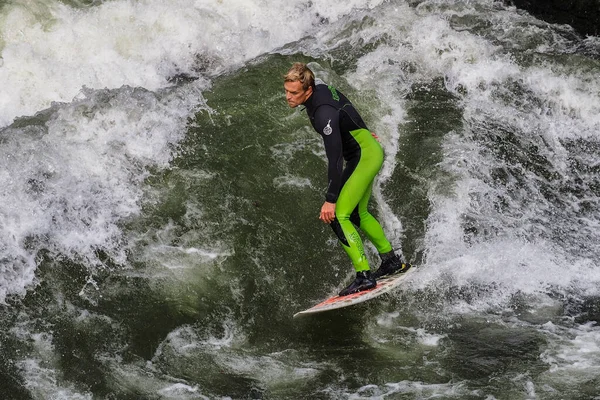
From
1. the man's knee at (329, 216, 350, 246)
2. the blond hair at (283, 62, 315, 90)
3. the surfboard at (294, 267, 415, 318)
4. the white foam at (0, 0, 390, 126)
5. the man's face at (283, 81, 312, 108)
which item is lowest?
the surfboard at (294, 267, 415, 318)

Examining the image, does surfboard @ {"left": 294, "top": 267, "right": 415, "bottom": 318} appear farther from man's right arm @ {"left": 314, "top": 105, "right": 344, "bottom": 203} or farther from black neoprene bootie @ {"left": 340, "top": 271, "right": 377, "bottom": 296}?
man's right arm @ {"left": 314, "top": 105, "right": 344, "bottom": 203}

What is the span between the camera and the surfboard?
6.75 metres

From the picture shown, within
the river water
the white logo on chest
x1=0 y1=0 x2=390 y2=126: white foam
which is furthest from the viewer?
x1=0 y1=0 x2=390 y2=126: white foam

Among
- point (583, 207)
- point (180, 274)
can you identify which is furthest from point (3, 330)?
point (583, 207)

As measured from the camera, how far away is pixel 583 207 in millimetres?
7938

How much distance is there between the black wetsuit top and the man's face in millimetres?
76

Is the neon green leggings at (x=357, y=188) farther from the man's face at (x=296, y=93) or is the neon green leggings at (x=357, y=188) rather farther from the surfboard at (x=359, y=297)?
the man's face at (x=296, y=93)

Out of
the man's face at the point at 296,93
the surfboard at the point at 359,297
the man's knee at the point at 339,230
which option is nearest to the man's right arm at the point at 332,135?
the man's face at the point at 296,93

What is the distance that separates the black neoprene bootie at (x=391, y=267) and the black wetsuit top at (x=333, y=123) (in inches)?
34.5

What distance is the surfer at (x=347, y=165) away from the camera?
6262 mm

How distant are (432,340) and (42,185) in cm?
397

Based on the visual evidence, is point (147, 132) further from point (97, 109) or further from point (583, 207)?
point (583, 207)

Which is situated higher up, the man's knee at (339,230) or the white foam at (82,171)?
the white foam at (82,171)

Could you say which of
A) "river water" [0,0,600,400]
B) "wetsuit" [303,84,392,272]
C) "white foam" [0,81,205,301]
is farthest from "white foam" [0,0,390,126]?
"wetsuit" [303,84,392,272]
